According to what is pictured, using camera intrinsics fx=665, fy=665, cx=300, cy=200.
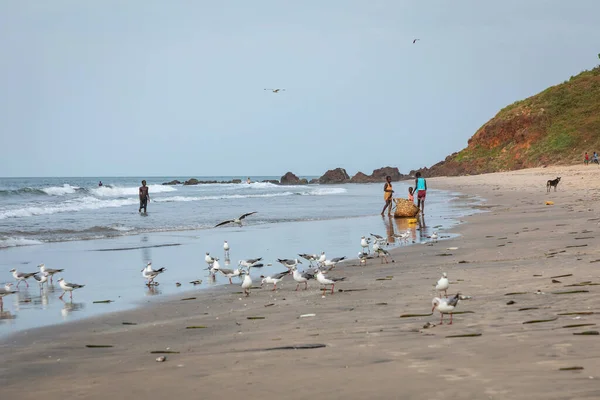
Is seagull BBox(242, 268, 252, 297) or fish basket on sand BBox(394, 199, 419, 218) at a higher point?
fish basket on sand BBox(394, 199, 419, 218)

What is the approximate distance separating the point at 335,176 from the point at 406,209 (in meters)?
76.7

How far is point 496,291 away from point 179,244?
522 inches

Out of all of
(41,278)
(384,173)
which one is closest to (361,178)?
(384,173)

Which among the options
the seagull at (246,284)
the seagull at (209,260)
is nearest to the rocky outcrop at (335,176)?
the seagull at (209,260)

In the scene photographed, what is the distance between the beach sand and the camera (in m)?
5.14

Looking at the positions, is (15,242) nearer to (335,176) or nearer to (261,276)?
(261,276)

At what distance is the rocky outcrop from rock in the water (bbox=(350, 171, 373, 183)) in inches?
75.8

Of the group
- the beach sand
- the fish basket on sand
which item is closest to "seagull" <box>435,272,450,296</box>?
the beach sand

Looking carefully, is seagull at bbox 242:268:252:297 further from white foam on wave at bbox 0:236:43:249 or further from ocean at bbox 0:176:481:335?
white foam on wave at bbox 0:236:43:249

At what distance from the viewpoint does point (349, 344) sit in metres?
6.56

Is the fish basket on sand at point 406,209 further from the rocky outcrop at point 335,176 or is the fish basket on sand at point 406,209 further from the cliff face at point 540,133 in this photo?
the rocky outcrop at point 335,176

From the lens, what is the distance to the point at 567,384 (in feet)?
15.3

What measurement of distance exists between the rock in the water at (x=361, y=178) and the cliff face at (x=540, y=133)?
569 inches

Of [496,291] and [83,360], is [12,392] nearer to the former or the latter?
[83,360]
